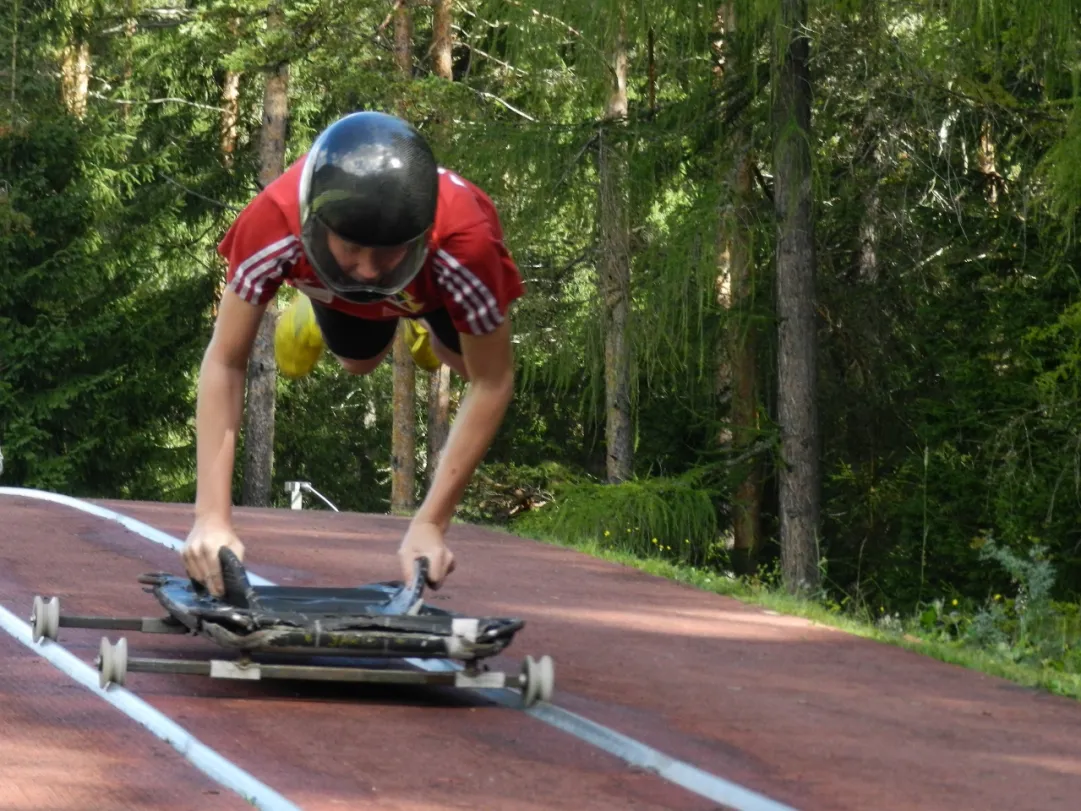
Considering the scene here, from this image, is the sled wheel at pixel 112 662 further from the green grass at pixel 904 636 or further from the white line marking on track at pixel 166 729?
the green grass at pixel 904 636

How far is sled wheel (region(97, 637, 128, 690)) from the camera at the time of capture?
5.89 metres

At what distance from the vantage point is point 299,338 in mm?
8773

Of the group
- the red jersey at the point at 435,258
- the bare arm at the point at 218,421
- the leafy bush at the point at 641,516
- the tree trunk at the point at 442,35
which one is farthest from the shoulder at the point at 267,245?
the tree trunk at the point at 442,35

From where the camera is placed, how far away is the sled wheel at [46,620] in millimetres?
6664

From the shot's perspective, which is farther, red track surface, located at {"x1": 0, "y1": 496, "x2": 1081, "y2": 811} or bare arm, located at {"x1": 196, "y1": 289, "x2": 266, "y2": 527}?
bare arm, located at {"x1": 196, "y1": 289, "x2": 266, "y2": 527}

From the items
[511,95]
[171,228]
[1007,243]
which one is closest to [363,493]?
[171,228]

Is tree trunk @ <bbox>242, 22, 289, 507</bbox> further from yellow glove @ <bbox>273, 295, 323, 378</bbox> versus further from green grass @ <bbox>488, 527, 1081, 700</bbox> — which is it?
yellow glove @ <bbox>273, 295, 323, 378</bbox>

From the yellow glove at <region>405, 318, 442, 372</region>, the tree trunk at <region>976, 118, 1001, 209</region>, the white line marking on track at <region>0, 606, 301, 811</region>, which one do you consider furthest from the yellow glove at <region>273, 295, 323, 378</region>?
the tree trunk at <region>976, 118, 1001, 209</region>

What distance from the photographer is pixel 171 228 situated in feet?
116

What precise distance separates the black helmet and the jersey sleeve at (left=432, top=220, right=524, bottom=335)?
0.83 ft

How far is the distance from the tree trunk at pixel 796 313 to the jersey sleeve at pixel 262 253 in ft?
34.4

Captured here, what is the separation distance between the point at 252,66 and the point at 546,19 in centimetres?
1158

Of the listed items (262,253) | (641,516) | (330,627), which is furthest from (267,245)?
(641,516)

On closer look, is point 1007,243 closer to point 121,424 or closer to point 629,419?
point 629,419
